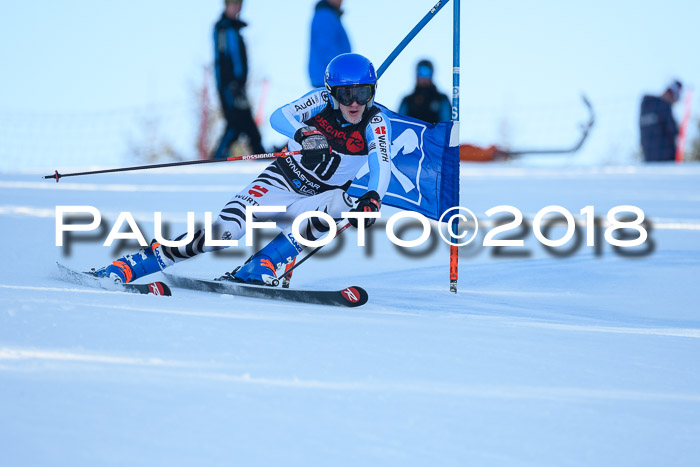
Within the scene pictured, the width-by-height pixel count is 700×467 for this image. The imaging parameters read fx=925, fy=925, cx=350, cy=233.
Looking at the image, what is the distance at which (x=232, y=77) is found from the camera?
11062mm

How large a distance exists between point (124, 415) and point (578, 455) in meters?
1.27

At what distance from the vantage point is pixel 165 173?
45.3 feet

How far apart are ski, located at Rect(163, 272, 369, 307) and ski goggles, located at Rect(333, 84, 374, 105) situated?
42.0 inches

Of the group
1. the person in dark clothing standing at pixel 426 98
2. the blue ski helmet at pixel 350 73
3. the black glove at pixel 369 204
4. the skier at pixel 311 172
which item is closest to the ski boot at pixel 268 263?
the skier at pixel 311 172

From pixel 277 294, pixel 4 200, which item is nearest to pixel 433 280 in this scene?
pixel 277 294

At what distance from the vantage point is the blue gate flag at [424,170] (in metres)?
5.80

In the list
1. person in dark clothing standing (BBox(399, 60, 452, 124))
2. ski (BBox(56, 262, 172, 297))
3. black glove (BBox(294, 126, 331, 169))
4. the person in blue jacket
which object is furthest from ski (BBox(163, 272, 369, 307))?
person in dark clothing standing (BBox(399, 60, 452, 124))

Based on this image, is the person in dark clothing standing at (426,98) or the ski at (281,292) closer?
the ski at (281,292)

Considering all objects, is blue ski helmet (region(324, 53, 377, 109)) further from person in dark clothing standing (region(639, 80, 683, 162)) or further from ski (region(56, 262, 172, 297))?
person in dark clothing standing (region(639, 80, 683, 162))

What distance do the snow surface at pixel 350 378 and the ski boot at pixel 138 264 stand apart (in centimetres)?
40

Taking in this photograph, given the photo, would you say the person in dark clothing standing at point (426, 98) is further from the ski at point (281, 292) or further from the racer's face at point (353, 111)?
the ski at point (281, 292)

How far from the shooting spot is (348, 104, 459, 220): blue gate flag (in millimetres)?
5801

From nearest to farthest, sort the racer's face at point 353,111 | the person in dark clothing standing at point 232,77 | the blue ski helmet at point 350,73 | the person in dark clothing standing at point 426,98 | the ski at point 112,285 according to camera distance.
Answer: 1. the ski at point 112,285
2. the blue ski helmet at point 350,73
3. the racer's face at point 353,111
4. the person in dark clothing standing at point 426,98
5. the person in dark clothing standing at point 232,77

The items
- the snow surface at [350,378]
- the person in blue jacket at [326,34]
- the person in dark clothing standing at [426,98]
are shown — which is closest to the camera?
the snow surface at [350,378]
